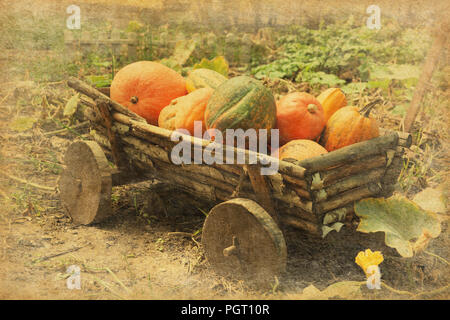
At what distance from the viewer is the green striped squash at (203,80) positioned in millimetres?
3145

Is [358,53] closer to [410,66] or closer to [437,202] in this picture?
[410,66]

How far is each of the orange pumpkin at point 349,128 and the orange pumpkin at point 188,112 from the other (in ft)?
2.50

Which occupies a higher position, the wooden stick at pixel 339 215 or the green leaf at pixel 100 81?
the green leaf at pixel 100 81

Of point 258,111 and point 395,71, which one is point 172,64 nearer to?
point 395,71

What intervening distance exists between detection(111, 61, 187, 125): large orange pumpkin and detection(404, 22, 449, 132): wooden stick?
1788 mm

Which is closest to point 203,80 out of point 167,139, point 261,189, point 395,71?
point 167,139

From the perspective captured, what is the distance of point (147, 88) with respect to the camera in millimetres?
3168

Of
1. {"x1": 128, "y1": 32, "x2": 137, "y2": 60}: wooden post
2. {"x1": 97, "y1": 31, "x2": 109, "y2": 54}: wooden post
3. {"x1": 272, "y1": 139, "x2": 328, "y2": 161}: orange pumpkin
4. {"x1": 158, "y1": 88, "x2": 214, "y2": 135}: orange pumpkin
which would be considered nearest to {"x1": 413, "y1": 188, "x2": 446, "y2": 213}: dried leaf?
{"x1": 272, "y1": 139, "x2": 328, "y2": 161}: orange pumpkin

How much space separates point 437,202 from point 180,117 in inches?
61.9

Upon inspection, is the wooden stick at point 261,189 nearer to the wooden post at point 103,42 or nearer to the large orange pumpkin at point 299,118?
the large orange pumpkin at point 299,118

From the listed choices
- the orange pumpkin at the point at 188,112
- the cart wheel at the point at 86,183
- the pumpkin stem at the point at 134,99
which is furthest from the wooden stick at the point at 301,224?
the pumpkin stem at the point at 134,99

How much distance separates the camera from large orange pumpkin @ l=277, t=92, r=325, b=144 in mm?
2660

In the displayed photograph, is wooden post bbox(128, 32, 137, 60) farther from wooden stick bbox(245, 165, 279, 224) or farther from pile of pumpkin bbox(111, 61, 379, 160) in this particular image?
wooden stick bbox(245, 165, 279, 224)

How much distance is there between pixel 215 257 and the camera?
97.1 inches
